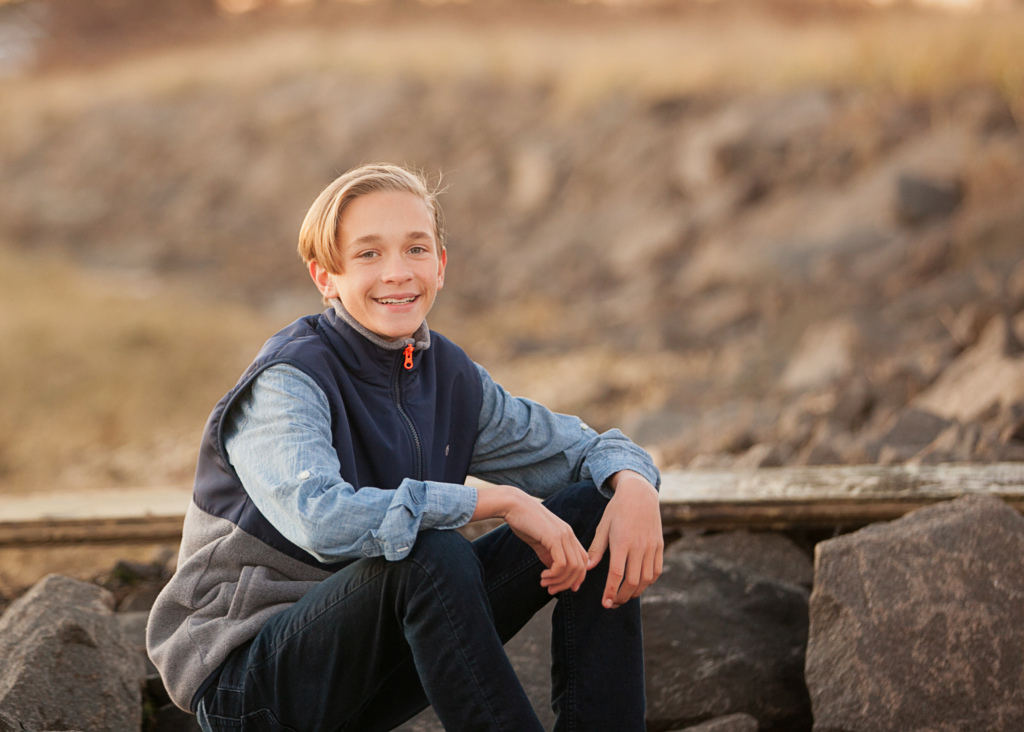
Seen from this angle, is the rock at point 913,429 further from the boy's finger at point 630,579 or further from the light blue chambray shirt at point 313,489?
the light blue chambray shirt at point 313,489

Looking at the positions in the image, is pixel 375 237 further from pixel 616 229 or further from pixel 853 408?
pixel 616 229

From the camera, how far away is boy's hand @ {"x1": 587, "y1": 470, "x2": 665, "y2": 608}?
1.99 meters

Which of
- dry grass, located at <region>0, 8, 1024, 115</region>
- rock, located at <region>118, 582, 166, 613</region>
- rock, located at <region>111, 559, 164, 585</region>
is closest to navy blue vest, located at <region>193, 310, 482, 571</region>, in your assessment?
rock, located at <region>118, 582, 166, 613</region>

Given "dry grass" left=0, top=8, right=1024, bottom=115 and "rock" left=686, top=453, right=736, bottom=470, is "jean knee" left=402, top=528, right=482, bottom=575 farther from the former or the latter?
"dry grass" left=0, top=8, right=1024, bottom=115

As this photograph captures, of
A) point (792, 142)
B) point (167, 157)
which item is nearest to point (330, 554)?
point (792, 142)

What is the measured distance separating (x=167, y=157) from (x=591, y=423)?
14.7m

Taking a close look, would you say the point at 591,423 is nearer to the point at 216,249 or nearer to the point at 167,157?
the point at 216,249

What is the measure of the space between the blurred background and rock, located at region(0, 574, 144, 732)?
1.39 meters

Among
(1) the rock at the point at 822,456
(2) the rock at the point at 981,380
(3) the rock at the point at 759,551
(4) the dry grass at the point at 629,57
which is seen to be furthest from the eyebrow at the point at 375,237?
(4) the dry grass at the point at 629,57

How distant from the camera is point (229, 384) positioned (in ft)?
28.3

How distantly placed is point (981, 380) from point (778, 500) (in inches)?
78.0

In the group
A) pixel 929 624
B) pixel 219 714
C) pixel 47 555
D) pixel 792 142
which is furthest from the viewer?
pixel 792 142

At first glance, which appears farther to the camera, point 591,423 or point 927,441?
point 591,423

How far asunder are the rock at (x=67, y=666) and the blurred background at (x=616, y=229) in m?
1.39
